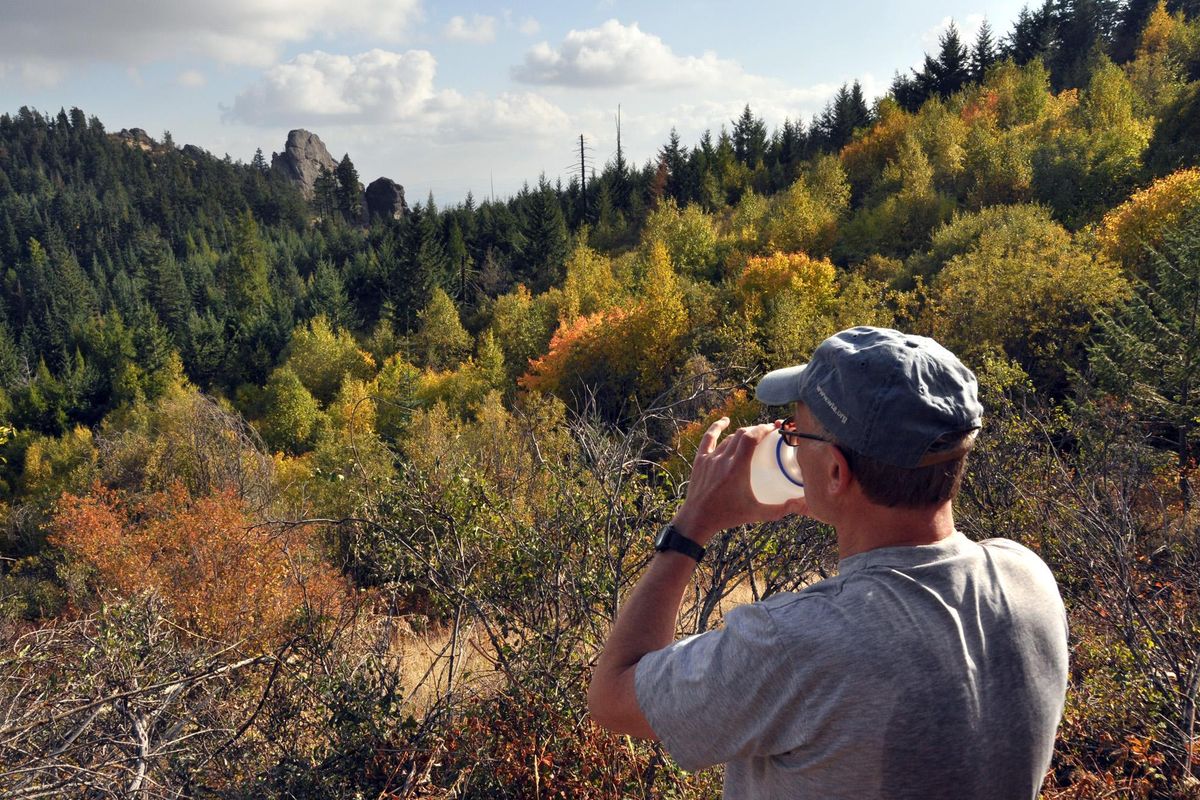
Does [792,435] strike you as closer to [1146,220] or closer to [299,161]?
[1146,220]

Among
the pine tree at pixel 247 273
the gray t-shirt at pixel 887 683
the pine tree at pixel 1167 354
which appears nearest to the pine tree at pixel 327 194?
the pine tree at pixel 247 273

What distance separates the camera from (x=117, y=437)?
32.0 m

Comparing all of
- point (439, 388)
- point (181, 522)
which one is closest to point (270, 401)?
point (439, 388)

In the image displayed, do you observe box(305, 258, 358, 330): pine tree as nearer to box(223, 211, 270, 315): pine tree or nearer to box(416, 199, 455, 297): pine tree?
box(416, 199, 455, 297): pine tree

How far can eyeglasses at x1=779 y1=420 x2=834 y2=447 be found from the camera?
1403 millimetres

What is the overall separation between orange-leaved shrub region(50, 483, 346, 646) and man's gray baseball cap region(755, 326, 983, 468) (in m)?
9.96

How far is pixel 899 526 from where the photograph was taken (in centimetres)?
133

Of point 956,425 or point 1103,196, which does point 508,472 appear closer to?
point 956,425

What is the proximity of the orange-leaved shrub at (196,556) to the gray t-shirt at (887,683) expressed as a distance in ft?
32.3

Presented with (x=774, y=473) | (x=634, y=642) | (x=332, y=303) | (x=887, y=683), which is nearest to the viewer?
(x=887, y=683)

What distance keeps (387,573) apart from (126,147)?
139523 mm

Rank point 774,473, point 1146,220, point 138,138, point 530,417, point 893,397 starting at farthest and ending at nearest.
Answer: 1. point 138,138
2. point 1146,220
3. point 530,417
4. point 774,473
5. point 893,397

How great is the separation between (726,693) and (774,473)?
454 millimetres

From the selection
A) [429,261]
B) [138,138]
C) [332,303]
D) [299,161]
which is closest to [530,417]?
[429,261]
